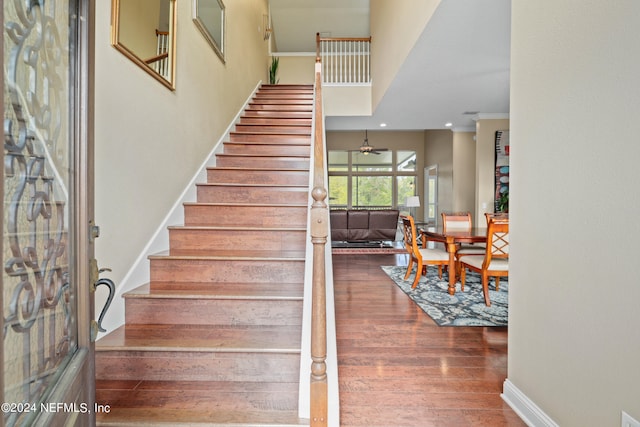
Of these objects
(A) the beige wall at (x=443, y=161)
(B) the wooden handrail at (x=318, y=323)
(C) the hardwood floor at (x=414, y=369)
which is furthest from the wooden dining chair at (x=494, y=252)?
(A) the beige wall at (x=443, y=161)

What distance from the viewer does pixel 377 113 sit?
→ 232 inches

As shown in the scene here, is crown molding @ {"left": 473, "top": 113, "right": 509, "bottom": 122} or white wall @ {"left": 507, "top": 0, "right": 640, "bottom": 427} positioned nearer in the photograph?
white wall @ {"left": 507, "top": 0, "right": 640, "bottom": 427}

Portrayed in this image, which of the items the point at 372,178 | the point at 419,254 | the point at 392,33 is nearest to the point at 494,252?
the point at 419,254

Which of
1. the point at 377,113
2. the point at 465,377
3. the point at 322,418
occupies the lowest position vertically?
the point at 465,377

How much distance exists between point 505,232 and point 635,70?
2.21 metres

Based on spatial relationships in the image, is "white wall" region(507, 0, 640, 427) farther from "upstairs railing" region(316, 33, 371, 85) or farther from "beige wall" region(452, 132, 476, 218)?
"beige wall" region(452, 132, 476, 218)

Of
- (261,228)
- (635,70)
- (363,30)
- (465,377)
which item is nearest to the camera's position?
(635,70)

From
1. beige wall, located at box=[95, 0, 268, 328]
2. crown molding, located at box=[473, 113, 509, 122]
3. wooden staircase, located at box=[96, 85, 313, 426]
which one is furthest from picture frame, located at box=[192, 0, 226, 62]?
crown molding, located at box=[473, 113, 509, 122]

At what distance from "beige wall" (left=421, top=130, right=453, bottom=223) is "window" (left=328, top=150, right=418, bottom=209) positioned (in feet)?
3.11

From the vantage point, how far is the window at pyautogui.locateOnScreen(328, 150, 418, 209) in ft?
35.4

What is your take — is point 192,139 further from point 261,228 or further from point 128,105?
point 261,228

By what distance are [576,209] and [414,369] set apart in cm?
127

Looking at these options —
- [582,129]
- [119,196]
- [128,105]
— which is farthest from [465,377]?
[128,105]

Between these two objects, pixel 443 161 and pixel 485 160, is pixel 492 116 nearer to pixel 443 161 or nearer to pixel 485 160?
pixel 485 160
